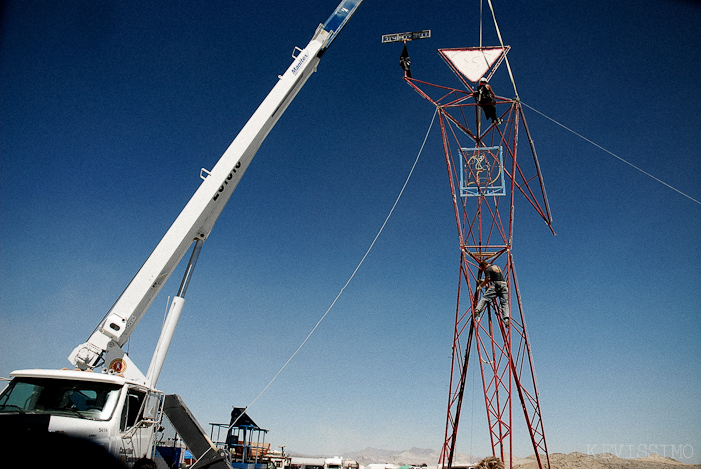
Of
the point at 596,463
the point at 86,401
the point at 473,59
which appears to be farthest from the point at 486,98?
the point at 596,463

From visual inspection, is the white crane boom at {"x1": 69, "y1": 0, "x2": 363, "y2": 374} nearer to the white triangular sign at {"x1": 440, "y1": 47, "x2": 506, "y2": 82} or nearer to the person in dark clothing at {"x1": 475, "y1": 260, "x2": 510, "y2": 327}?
the white triangular sign at {"x1": 440, "y1": 47, "x2": 506, "y2": 82}

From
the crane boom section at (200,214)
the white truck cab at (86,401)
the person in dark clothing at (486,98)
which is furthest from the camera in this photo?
the person in dark clothing at (486,98)

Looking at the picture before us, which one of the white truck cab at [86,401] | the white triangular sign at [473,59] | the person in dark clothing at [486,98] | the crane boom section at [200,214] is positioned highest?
the white triangular sign at [473,59]

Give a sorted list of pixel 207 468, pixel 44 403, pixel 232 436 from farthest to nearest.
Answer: pixel 232 436, pixel 207 468, pixel 44 403

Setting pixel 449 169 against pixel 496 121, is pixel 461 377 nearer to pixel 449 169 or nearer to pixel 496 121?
pixel 449 169

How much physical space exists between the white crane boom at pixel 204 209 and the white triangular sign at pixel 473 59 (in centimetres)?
542

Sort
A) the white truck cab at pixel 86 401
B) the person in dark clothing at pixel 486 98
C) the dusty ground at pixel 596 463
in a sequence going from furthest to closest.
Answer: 1. the dusty ground at pixel 596 463
2. the person in dark clothing at pixel 486 98
3. the white truck cab at pixel 86 401

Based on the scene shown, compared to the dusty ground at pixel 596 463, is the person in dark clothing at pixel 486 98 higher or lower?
higher

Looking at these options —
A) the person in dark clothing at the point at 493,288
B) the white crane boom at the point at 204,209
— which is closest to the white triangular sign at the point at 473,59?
the white crane boom at the point at 204,209

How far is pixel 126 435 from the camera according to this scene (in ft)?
26.7

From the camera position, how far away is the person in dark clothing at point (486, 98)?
758 inches

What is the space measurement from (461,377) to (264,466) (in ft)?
32.1

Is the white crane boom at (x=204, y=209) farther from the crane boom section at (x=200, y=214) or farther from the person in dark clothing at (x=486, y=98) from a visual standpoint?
the person in dark clothing at (x=486, y=98)

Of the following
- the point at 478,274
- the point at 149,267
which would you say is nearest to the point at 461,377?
the point at 478,274
